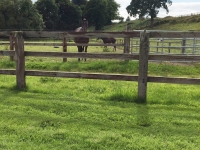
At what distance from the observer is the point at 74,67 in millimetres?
10289

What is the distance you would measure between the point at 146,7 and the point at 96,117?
67.8 m

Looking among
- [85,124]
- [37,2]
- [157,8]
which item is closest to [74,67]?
[85,124]

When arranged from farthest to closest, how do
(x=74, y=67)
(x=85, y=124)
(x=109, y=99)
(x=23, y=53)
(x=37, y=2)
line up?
(x=37, y=2), (x=74, y=67), (x=23, y=53), (x=109, y=99), (x=85, y=124)

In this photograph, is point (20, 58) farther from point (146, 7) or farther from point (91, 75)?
point (146, 7)

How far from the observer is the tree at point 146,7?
223ft

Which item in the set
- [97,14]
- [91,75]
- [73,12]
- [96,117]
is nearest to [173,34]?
[91,75]

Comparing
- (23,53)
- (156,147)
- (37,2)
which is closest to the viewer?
(156,147)

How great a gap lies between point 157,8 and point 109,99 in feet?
222

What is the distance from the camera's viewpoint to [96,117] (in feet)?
14.5

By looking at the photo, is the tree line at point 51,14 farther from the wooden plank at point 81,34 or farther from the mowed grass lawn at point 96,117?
the mowed grass lawn at point 96,117

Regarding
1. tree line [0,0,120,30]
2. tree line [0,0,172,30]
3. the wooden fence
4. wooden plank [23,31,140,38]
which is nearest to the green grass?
the wooden fence

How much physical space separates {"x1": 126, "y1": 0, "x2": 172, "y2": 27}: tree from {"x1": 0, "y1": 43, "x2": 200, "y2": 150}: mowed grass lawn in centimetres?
6277

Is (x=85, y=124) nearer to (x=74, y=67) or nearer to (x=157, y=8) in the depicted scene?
(x=74, y=67)

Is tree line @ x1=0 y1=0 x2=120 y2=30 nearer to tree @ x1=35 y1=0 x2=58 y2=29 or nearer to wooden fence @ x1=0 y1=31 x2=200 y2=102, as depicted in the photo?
tree @ x1=35 y1=0 x2=58 y2=29
